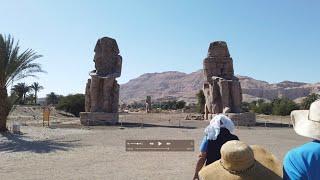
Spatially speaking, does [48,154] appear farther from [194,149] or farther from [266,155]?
[266,155]

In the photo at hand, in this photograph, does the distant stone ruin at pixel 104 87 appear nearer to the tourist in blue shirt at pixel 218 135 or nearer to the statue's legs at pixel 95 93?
the statue's legs at pixel 95 93

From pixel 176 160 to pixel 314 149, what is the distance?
9.25 m

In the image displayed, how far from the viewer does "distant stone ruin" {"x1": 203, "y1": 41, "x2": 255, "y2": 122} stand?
93.1 ft

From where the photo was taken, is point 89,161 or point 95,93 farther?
point 95,93

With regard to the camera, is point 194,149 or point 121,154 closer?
point 121,154

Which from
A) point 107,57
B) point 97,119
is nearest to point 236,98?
point 107,57

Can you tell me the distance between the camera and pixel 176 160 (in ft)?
38.8

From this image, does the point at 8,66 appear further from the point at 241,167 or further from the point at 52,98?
the point at 52,98

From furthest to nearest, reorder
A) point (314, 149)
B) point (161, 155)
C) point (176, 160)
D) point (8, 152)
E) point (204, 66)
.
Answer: point (204, 66) < point (8, 152) < point (161, 155) < point (176, 160) < point (314, 149)

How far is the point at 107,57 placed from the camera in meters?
29.0

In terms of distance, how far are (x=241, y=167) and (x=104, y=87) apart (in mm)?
25009

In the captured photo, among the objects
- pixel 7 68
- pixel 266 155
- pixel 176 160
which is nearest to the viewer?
pixel 266 155

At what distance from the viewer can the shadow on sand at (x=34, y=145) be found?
14477mm

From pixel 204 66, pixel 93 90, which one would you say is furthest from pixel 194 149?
pixel 204 66
